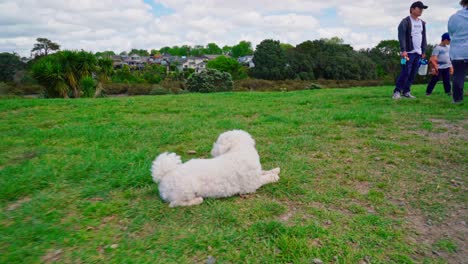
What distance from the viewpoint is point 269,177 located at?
296 centimetres

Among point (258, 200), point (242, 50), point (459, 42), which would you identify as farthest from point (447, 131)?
point (242, 50)

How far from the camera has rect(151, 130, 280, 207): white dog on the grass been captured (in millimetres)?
2521

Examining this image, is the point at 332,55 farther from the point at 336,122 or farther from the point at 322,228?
the point at 322,228

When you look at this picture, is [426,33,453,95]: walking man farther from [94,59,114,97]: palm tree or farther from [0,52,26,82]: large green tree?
[0,52,26,82]: large green tree

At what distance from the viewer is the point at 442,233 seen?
2.21m

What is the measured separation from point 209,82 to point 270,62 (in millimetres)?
31177

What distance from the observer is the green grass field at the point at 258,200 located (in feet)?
6.61

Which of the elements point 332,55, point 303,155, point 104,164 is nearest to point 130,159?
point 104,164

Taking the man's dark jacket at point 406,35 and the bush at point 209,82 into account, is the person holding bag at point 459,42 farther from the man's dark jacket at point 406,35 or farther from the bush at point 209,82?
the bush at point 209,82

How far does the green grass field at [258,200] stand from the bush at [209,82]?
14.3m

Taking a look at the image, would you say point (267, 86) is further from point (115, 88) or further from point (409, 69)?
point (409, 69)

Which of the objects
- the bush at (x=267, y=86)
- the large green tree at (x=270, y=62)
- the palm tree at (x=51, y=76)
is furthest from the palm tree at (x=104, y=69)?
the large green tree at (x=270, y=62)

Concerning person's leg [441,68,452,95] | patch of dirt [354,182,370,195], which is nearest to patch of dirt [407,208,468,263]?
patch of dirt [354,182,370,195]

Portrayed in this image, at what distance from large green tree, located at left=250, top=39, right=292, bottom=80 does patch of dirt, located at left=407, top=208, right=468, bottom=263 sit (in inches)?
1838
